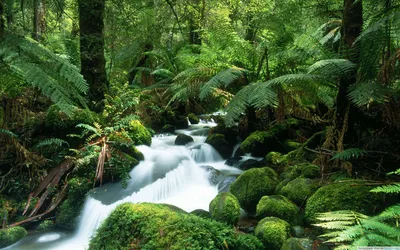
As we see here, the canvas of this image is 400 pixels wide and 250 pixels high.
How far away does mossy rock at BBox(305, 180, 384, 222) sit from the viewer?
8.84 feet

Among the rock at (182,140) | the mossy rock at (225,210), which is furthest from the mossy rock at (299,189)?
the rock at (182,140)

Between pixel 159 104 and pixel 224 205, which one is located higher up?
pixel 159 104

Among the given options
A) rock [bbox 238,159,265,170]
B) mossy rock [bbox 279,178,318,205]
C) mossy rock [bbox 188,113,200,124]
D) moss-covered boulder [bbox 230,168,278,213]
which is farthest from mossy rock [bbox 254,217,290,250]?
mossy rock [bbox 188,113,200,124]

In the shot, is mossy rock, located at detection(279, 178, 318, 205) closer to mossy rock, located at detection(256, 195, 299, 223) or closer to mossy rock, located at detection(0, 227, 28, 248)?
mossy rock, located at detection(256, 195, 299, 223)

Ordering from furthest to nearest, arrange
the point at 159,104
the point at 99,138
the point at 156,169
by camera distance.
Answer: the point at 159,104
the point at 156,169
the point at 99,138

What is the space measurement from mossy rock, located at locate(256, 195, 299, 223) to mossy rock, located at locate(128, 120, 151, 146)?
2.92 meters

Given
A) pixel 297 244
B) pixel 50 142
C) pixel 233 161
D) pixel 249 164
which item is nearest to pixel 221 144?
pixel 233 161

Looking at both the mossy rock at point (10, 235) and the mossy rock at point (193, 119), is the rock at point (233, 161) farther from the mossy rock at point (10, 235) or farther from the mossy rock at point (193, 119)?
the mossy rock at point (10, 235)

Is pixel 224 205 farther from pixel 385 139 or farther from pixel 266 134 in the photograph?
pixel 266 134

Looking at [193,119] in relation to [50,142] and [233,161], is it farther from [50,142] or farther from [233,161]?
[50,142]

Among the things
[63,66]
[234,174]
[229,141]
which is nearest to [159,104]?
[229,141]

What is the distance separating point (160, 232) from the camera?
2.44 meters

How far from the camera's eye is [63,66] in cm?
213

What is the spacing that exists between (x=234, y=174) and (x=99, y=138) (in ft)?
7.30
